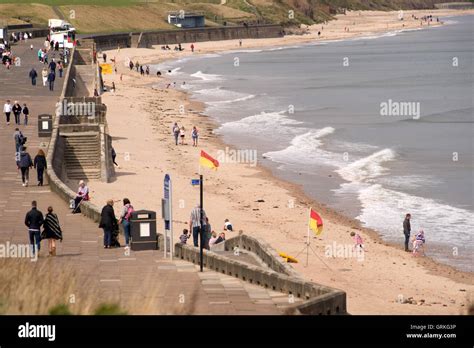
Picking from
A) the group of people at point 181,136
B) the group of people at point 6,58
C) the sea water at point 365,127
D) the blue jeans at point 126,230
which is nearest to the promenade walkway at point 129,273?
the blue jeans at point 126,230

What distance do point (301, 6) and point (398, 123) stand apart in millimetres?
134857

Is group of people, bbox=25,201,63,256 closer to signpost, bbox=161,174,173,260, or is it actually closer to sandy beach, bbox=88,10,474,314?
signpost, bbox=161,174,173,260

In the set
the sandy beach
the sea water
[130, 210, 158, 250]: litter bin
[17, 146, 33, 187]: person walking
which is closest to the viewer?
[130, 210, 158, 250]: litter bin

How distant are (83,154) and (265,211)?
610 cm

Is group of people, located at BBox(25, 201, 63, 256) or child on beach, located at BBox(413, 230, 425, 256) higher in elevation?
group of people, located at BBox(25, 201, 63, 256)

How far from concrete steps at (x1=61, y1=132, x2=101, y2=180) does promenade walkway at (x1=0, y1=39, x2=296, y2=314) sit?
14.8ft

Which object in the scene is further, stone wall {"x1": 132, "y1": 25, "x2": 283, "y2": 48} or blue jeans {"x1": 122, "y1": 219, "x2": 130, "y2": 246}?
stone wall {"x1": 132, "y1": 25, "x2": 283, "y2": 48}

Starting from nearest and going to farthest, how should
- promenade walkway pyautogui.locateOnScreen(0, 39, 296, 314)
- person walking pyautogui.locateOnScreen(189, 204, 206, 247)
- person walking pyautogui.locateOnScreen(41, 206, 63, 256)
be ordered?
1. promenade walkway pyautogui.locateOnScreen(0, 39, 296, 314)
2. person walking pyautogui.locateOnScreen(41, 206, 63, 256)
3. person walking pyautogui.locateOnScreen(189, 204, 206, 247)

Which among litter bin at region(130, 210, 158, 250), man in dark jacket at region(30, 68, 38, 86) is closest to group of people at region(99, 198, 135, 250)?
litter bin at region(130, 210, 158, 250)

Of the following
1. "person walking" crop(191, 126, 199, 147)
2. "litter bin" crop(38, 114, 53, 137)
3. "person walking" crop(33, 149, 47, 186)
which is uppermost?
"litter bin" crop(38, 114, 53, 137)

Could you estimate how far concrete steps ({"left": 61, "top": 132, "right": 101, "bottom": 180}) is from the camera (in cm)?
3525

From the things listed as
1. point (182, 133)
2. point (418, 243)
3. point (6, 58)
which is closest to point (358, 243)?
point (418, 243)

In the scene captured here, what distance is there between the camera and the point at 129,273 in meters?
19.3
